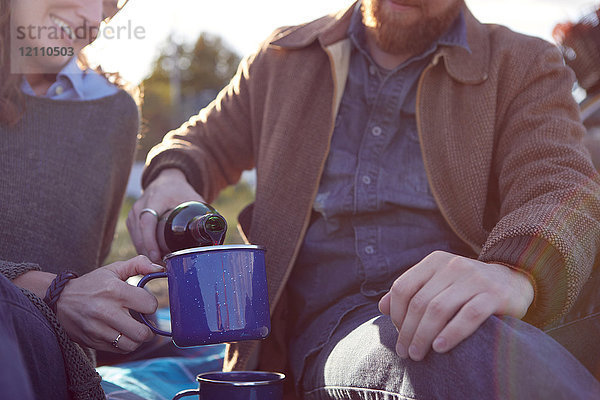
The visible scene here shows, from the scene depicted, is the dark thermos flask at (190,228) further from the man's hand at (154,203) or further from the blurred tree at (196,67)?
the blurred tree at (196,67)

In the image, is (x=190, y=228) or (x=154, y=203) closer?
(x=190, y=228)

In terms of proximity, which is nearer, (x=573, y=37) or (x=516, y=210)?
(x=516, y=210)

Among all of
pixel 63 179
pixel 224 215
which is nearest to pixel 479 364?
pixel 63 179

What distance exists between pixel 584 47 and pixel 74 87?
2.14 metres

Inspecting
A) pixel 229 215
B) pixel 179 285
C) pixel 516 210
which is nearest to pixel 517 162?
pixel 516 210

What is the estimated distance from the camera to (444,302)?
1242mm

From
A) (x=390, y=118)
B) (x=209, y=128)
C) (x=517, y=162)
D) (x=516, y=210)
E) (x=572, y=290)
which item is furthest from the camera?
(x=209, y=128)

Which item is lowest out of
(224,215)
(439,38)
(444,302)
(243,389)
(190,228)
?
(224,215)

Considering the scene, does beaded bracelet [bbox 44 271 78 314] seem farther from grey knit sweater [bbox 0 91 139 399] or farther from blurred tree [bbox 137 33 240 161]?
blurred tree [bbox 137 33 240 161]

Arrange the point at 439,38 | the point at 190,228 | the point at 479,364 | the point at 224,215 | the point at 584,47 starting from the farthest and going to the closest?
1. the point at 224,215
2. the point at 584,47
3. the point at 439,38
4. the point at 190,228
5. the point at 479,364

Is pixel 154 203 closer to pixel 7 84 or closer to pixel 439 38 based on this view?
pixel 7 84

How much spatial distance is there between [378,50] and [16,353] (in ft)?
5.14

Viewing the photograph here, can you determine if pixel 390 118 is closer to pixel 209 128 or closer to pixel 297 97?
pixel 297 97

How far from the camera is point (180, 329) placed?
4.35ft
